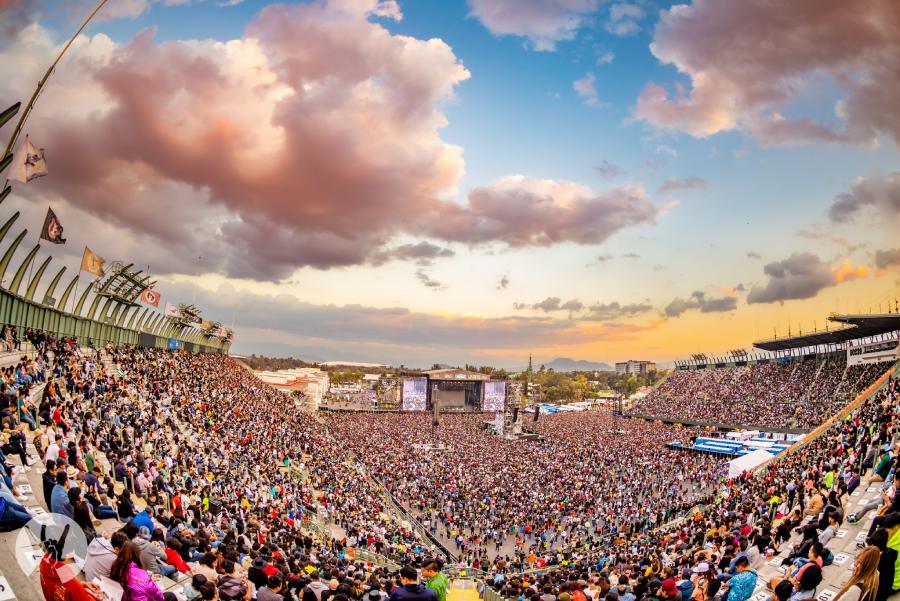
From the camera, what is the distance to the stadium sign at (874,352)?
140 ft

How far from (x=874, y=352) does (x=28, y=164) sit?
60703 mm

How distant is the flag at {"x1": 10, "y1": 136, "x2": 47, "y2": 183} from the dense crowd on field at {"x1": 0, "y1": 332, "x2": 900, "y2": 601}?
18.5ft

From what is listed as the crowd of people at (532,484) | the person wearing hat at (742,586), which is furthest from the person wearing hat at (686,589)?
the crowd of people at (532,484)

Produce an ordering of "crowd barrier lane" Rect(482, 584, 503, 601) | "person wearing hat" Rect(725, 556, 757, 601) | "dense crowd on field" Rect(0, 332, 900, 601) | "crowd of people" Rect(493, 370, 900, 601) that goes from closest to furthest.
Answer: "crowd of people" Rect(493, 370, 900, 601)
"person wearing hat" Rect(725, 556, 757, 601)
"dense crowd on field" Rect(0, 332, 900, 601)
"crowd barrier lane" Rect(482, 584, 503, 601)

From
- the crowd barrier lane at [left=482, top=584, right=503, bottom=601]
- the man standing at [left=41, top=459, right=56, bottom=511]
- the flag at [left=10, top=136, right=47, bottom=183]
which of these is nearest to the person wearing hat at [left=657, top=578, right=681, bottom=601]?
the crowd barrier lane at [left=482, top=584, right=503, bottom=601]

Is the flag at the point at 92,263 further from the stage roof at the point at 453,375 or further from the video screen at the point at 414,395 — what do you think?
the stage roof at the point at 453,375

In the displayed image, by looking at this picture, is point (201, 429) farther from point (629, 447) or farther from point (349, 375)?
point (349, 375)

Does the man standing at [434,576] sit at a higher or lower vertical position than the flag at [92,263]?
lower

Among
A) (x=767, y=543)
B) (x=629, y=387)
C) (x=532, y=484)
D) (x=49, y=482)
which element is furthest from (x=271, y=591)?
(x=629, y=387)

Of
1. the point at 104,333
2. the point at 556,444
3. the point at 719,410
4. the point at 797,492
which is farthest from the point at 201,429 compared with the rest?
the point at 719,410

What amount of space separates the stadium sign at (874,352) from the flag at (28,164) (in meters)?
54.6

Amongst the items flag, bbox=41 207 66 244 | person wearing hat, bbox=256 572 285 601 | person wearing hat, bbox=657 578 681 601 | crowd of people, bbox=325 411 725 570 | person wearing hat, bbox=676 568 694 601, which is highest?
flag, bbox=41 207 66 244

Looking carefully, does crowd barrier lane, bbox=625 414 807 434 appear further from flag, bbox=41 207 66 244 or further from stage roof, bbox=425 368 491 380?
flag, bbox=41 207 66 244

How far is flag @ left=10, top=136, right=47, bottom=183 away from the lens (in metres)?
12.5
